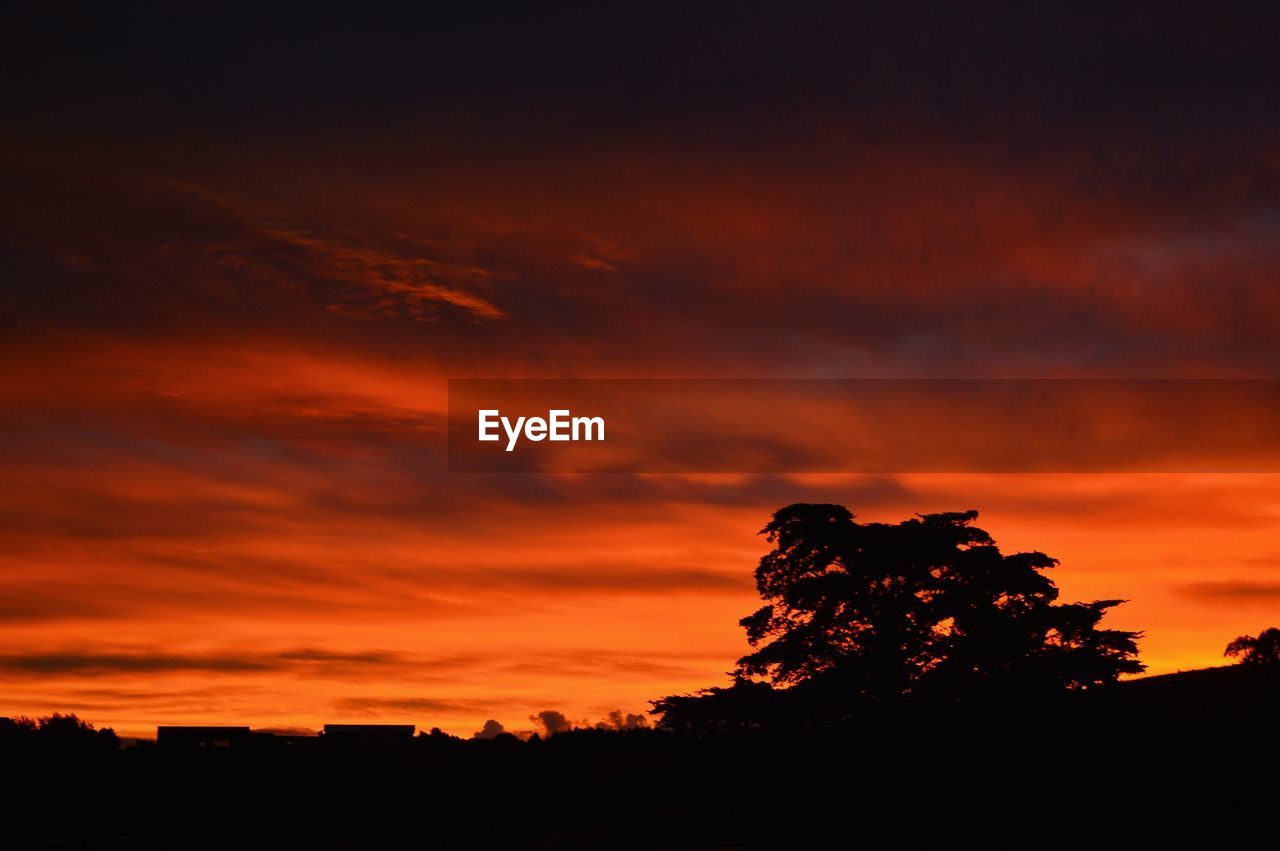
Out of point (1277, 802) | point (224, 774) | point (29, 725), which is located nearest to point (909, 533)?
point (1277, 802)

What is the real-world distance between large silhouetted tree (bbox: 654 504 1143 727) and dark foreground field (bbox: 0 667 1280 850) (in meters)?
1.13

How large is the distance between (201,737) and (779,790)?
35.0m

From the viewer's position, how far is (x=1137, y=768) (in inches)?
1613

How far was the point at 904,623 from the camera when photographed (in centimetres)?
4559

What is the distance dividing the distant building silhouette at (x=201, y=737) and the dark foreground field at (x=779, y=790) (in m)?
7.22

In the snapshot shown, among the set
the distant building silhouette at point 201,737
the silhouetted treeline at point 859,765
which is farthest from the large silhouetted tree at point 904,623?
the distant building silhouette at point 201,737

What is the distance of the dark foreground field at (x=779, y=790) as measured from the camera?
39.7m

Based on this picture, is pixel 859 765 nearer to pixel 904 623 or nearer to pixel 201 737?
pixel 904 623

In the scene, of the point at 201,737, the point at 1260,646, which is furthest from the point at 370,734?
the point at 1260,646

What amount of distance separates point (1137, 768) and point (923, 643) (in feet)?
25.2

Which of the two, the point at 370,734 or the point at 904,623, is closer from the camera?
the point at 904,623

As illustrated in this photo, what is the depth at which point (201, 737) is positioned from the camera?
65562 millimetres

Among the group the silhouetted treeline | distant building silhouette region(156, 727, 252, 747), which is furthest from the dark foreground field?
distant building silhouette region(156, 727, 252, 747)

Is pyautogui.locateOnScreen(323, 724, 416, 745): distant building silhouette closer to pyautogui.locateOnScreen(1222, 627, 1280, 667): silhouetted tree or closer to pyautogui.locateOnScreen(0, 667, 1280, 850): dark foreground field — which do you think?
pyautogui.locateOnScreen(0, 667, 1280, 850): dark foreground field
